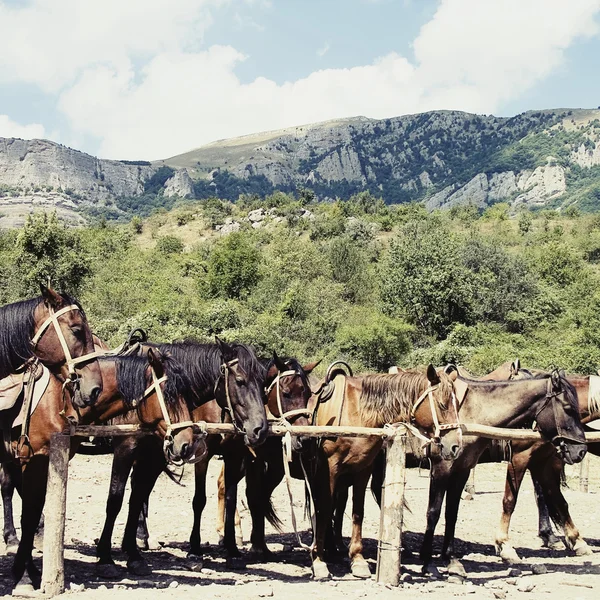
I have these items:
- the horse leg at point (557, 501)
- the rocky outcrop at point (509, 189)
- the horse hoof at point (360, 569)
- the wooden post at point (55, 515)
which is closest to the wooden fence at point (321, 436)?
the wooden post at point (55, 515)

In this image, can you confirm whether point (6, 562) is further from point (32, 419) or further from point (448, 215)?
point (448, 215)

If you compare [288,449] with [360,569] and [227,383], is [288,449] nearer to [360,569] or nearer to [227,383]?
[227,383]

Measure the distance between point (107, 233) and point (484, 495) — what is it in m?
54.3

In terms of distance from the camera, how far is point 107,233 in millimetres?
62625

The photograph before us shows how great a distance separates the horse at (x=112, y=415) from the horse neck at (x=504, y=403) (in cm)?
299

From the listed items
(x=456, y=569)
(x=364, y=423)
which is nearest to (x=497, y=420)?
(x=364, y=423)

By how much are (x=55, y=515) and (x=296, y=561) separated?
118 inches

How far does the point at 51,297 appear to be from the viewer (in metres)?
5.76

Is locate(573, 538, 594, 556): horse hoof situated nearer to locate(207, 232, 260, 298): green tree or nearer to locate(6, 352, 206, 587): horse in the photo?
locate(6, 352, 206, 587): horse

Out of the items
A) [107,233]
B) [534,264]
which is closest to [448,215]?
[534,264]

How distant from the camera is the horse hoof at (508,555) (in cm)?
797

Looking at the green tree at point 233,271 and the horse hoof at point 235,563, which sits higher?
the green tree at point 233,271

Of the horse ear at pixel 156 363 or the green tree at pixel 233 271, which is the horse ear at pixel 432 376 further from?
the green tree at pixel 233 271

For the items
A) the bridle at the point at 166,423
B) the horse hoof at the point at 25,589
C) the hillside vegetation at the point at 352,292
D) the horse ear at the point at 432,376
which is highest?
the hillside vegetation at the point at 352,292
